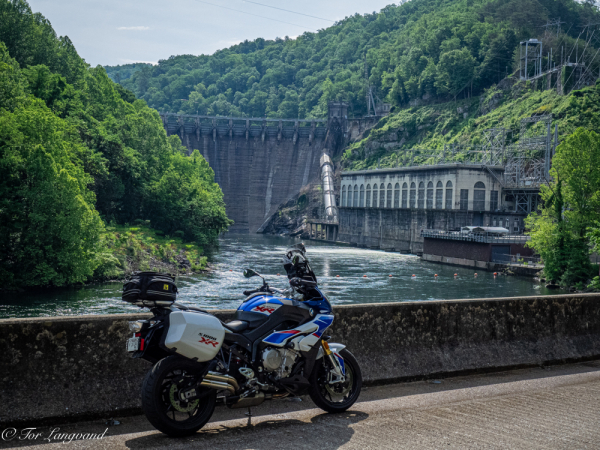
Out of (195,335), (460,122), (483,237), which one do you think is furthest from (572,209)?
(460,122)

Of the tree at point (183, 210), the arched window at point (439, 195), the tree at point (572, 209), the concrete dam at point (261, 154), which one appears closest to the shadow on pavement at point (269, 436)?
the tree at point (572, 209)

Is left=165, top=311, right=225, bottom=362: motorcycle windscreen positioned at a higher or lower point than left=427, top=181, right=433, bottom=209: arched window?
lower

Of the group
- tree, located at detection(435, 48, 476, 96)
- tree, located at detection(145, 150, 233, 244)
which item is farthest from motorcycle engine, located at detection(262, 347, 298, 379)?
tree, located at detection(435, 48, 476, 96)

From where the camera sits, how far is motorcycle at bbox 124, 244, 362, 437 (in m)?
7.01

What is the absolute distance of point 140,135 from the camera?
3324 inches

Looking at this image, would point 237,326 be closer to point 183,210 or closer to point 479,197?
point 183,210

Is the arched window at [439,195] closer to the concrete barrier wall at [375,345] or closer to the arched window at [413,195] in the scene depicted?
the arched window at [413,195]

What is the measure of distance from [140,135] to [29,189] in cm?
4244

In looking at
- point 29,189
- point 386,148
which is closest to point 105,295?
point 29,189

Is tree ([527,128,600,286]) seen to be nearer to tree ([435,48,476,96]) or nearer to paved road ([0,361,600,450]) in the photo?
paved road ([0,361,600,450])

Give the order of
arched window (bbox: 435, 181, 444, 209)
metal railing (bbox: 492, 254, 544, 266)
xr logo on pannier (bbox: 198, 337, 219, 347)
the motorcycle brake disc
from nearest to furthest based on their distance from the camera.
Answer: the motorcycle brake disc < xr logo on pannier (bbox: 198, 337, 219, 347) < metal railing (bbox: 492, 254, 544, 266) < arched window (bbox: 435, 181, 444, 209)

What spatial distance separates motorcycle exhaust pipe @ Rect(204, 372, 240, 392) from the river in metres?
26.9

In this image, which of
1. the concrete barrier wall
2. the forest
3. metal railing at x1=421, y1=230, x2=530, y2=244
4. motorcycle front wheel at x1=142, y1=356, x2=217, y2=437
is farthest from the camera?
metal railing at x1=421, y1=230, x2=530, y2=244

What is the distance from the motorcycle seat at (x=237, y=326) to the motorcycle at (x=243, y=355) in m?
0.01
